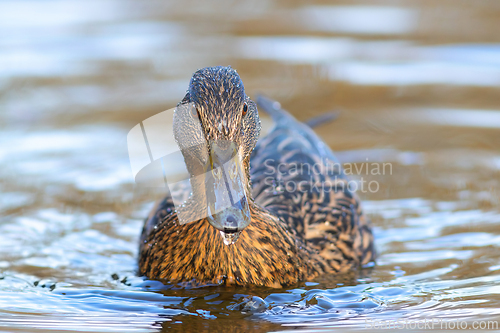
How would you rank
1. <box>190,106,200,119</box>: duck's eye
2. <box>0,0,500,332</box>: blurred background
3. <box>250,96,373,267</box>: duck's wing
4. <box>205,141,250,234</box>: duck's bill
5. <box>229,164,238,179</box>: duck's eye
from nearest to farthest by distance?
<box>205,141,250,234</box>: duck's bill → <box>229,164,238,179</box>: duck's eye → <box>190,106,200,119</box>: duck's eye → <box>0,0,500,332</box>: blurred background → <box>250,96,373,267</box>: duck's wing

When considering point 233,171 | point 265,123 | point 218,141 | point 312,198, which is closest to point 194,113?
point 218,141

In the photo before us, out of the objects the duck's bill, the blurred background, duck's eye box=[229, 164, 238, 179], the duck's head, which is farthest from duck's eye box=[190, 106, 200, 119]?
the blurred background

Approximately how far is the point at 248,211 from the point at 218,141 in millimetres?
446

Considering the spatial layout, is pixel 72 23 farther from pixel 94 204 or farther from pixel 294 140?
pixel 294 140

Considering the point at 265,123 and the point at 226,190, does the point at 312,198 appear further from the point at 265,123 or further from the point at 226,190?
the point at 265,123

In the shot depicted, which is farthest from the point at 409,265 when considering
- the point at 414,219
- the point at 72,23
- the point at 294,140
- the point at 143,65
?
the point at 72,23

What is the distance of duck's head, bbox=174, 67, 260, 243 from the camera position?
440cm

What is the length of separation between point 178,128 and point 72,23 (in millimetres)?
7694

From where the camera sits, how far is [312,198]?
19.7ft

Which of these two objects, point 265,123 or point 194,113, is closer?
point 194,113

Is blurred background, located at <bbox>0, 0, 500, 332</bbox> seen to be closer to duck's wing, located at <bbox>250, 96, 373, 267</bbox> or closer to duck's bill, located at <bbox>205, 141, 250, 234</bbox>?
duck's wing, located at <bbox>250, 96, 373, 267</bbox>

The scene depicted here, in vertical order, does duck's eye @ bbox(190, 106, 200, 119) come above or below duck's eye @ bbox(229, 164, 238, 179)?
above

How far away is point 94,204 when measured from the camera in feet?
23.3

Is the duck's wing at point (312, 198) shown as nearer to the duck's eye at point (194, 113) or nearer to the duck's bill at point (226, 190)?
the duck's bill at point (226, 190)
